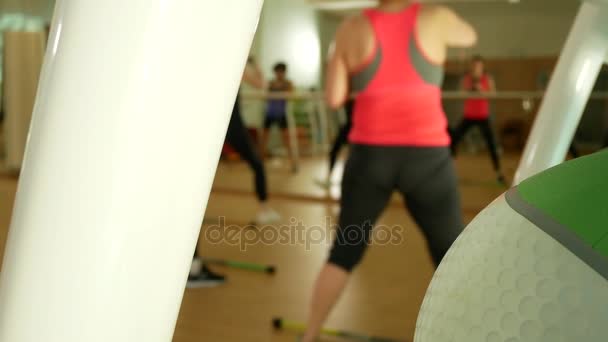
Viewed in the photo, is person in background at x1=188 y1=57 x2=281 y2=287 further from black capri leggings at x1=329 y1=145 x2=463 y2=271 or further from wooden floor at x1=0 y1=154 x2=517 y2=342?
black capri leggings at x1=329 y1=145 x2=463 y2=271

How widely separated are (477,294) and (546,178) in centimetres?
8

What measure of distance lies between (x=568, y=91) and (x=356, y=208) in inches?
50.0

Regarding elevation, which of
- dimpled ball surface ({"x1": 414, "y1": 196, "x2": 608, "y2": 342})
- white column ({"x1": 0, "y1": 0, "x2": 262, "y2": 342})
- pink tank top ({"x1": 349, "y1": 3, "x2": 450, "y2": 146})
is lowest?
pink tank top ({"x1": 349, "y1": 3, "x2": 450, "y2": 146})

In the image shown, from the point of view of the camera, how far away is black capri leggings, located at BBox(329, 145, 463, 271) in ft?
6.04

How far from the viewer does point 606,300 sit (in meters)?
0.27

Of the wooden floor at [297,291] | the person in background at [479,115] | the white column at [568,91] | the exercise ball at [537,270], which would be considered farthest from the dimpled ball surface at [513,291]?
the person in background at [479,115]

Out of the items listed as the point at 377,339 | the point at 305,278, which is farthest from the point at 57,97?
the point at 305,278

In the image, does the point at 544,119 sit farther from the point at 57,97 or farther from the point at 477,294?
the point at 57,97

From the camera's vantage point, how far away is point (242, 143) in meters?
3.51

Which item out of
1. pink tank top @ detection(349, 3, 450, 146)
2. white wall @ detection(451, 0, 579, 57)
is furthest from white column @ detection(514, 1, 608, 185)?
white wall @ detection(451, 0, 579, 57)

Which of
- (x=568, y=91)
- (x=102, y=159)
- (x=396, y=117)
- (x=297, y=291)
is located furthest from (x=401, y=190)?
(x=102, y=159)

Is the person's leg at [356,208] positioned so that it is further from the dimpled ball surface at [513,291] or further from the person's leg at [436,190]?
the dimpled ball surface at [513,291]

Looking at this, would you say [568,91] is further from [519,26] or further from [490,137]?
[519,26]

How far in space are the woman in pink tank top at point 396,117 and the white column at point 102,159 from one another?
1667 millimetres
